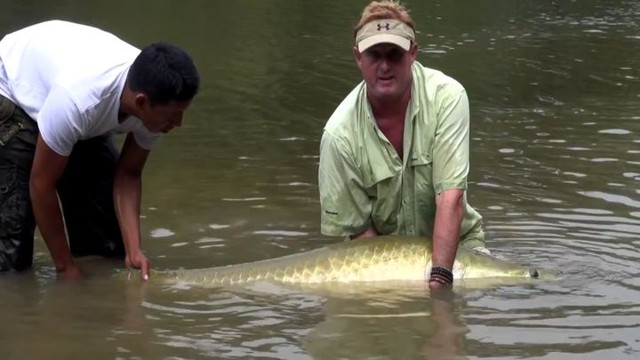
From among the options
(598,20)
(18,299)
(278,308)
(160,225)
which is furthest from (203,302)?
(598,20)

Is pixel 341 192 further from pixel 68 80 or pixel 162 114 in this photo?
pixel 68 80

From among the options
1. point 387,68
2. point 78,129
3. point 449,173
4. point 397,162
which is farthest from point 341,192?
point 78,129

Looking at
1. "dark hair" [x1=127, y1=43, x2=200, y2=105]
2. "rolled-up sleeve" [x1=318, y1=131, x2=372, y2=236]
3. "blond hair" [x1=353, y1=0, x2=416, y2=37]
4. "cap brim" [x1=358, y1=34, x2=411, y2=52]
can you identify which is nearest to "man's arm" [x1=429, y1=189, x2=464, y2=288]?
"rolled-up sleeve" [x1=318, y1=131, x2=372, y2=236]

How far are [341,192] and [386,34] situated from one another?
90 cm

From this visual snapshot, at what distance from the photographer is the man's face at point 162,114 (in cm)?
478

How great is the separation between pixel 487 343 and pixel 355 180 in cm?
119

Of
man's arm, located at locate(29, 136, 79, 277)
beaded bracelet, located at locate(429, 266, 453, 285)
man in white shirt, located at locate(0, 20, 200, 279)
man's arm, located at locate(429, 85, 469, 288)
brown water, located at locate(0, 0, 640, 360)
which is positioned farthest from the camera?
beaded bracelet, located at locate(429, 266, 453, 285)

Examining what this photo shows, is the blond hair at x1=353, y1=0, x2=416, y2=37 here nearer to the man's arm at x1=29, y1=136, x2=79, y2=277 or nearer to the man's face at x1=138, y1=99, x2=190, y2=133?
the man's face at x1=138, y1=99, x2=190, y2=133

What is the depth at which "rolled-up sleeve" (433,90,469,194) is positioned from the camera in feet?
16.5

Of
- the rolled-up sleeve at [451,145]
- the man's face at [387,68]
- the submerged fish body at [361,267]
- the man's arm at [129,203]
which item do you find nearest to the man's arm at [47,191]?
the man's arm at [129,203]

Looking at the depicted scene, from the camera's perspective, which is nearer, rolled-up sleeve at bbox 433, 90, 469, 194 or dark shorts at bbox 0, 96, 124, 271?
rolled-up sleeve at bbox 433, 90, 469, 194

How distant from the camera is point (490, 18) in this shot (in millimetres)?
20406

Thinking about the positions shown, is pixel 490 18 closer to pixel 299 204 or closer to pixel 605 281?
pixel 299 204

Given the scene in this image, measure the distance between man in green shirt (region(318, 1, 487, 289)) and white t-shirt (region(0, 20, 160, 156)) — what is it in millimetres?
994
